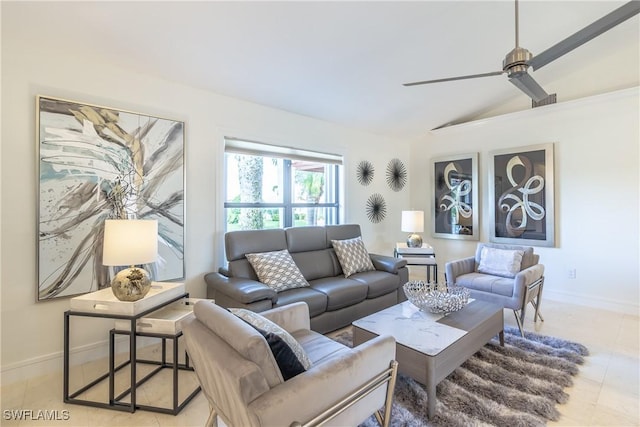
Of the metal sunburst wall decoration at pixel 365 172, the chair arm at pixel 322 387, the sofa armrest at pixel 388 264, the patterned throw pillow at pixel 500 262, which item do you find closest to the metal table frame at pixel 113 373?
the chair arm at pixel 322 387

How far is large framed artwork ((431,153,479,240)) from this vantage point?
188 inches

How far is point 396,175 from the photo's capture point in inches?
210

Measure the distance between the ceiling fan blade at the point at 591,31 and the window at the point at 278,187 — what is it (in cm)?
266

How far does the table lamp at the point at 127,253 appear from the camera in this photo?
196 cm

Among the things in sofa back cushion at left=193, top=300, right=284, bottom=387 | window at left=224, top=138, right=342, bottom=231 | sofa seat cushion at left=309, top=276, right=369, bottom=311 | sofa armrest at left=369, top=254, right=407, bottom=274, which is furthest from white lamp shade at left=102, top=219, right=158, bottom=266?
sofa armrest at left=369, top=254, right=407, bottom=274

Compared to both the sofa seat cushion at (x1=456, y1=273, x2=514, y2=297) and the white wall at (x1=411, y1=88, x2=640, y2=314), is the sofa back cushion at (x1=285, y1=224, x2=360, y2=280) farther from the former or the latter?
the white wall at (x1=411, y1=88, x2=640, y2=314)

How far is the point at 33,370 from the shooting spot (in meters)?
2.22

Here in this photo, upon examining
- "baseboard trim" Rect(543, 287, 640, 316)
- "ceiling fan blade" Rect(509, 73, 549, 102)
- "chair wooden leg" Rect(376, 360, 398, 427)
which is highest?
"ceiling fan blade" Rect(509, 73, 549, 102)

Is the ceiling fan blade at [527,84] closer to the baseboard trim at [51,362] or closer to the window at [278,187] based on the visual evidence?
the window at [278,187]

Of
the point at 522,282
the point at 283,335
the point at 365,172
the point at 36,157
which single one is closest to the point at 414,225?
the point at 365,172

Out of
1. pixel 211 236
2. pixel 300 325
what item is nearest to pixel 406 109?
pixel 211 236

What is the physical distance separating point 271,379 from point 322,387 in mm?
216

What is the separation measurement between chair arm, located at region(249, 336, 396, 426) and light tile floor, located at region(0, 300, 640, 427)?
40.4 inches

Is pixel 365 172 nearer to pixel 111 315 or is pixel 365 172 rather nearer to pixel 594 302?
pixel 594 302
